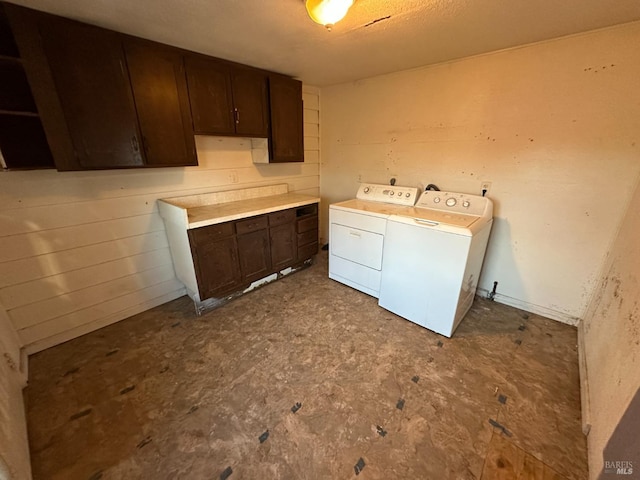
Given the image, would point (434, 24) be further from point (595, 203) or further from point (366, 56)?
point (595, 203)

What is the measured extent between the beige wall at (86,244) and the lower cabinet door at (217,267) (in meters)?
0.55

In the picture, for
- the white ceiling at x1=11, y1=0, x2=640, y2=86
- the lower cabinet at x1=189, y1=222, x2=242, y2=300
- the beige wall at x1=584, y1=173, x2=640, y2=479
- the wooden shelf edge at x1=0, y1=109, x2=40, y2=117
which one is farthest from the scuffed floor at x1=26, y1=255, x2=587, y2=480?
the white ceiling at x1=11, y1=0, x2=640, y2=86

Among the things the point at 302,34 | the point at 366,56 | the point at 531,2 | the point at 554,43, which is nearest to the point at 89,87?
the point at 302,34

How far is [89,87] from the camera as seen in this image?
1.74 metres

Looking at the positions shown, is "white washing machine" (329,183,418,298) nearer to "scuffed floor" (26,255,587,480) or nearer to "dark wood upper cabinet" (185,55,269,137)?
"scuffed floor" (26,255,587,480)

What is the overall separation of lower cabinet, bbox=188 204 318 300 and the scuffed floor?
0.38 m

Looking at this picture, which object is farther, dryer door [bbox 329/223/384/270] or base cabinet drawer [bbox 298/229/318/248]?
base cabinet drawer [bbox 298/229/318/248]

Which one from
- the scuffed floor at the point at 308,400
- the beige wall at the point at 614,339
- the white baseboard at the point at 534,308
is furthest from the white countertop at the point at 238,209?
the beige wall at the point at 614,339

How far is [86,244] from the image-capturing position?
2.08 metres

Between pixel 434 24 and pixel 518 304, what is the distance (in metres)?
2.52

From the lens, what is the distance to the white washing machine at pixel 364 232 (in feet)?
8.20

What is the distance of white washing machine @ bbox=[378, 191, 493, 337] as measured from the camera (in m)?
1.97

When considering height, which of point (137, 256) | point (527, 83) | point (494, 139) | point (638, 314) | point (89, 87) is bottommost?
point (137, 256)

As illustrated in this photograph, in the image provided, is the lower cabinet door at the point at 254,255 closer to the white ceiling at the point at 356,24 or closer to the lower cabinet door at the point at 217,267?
the lower cabinet door at the point at 217,267
